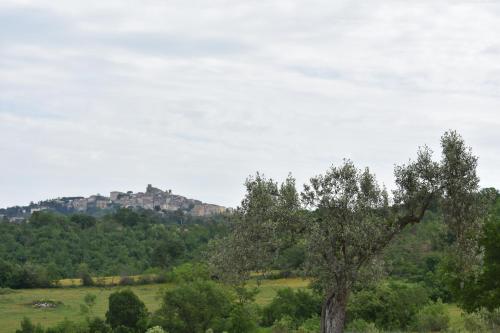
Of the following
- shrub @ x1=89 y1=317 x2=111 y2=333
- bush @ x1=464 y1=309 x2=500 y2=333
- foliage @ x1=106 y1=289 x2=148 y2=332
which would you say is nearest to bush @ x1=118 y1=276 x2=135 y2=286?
foliage @ x1=106 y1=289 x2=148 y2=332

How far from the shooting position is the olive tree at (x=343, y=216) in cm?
2967

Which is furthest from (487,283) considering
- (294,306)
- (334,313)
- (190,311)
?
(190,311)

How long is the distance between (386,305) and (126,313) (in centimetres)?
3431

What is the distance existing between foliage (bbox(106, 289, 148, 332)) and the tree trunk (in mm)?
61049

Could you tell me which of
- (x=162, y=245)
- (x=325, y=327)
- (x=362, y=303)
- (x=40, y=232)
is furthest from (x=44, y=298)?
(x=325, y=327)

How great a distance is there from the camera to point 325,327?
106 ft

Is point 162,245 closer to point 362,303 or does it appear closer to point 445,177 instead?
point 362,303

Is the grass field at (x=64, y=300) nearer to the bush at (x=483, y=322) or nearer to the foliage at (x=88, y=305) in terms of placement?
the foliage at (x=88, y=305)

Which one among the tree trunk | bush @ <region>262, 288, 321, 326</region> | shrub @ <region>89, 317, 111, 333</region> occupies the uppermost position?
the tree trunk

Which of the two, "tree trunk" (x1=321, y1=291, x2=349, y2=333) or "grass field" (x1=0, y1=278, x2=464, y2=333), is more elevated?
"tree trunk" (x1=321, y1=291, x2=349, y2=333)

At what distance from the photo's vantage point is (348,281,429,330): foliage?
72.9 m

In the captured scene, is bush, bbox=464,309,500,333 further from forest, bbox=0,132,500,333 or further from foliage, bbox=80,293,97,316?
foliage, bbox=80,293,97,316

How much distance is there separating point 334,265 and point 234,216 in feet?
15.8

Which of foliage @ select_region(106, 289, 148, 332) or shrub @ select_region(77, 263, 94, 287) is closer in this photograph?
foliage @ select_region(106, 289, 148, 332)
